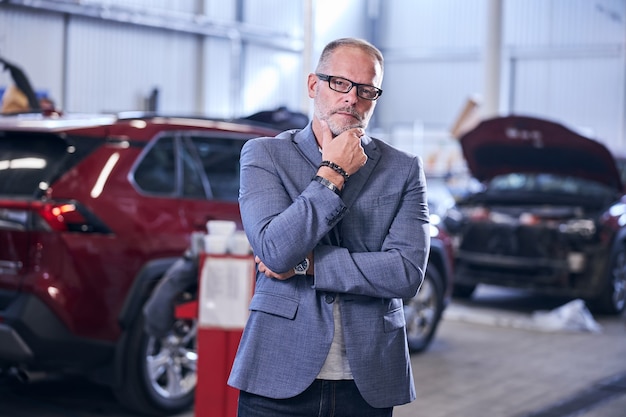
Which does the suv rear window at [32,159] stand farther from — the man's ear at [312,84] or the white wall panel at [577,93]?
the white wall panel at [577,93]

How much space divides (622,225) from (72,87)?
11921mm

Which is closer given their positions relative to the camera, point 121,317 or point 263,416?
point 263,416

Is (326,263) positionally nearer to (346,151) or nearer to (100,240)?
(346,151)

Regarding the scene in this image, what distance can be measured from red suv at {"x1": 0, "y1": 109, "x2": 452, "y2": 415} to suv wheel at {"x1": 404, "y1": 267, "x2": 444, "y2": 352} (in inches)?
90.2

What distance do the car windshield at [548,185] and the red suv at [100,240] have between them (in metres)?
5.20

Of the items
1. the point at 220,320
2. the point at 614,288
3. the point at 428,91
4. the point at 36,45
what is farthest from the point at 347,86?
the point at 428,91

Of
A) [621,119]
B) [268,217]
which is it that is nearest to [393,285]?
[268,217]

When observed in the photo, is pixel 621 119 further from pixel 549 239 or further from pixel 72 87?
pixel 549 239

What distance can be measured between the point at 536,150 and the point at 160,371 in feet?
17.9

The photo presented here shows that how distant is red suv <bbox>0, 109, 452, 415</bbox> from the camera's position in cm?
516

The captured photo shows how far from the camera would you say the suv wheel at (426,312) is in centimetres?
791

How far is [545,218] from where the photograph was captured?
9.90 m

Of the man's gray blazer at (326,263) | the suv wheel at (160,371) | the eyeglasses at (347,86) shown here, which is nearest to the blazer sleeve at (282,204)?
the man's gray blazer at (326,263)

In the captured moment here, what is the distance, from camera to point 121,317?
5398mm
